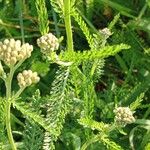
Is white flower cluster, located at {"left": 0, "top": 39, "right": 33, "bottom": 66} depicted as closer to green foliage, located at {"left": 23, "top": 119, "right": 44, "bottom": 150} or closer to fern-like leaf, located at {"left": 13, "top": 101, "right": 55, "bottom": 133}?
fern-like leaf, located at {"left": 13, "top": 101, "right": 55, "bottom": 133}

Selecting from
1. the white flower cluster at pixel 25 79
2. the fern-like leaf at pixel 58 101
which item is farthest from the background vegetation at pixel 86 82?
the white flower cluster at pixel 25 79

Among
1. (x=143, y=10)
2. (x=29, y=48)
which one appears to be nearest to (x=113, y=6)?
(x=143, y=10)

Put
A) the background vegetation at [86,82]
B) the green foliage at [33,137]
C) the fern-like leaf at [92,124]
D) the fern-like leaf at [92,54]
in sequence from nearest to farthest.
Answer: the fern-like leaf at [92,54], the fern-like leaf at [92,124], the background vegetation at [86,82], the green foliage at [33,137]

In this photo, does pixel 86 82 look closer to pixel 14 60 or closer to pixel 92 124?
pixel 92 124

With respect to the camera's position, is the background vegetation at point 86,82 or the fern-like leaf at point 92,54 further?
the background vegetation at point 86,82

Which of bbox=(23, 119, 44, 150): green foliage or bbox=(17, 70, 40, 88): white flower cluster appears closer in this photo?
bbox=(17, 70, 40, 88): white flower cluster

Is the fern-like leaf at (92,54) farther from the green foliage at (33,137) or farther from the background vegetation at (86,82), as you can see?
the green foliage at (33,137)

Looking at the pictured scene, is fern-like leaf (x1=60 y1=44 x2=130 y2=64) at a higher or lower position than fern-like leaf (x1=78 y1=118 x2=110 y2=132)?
higher

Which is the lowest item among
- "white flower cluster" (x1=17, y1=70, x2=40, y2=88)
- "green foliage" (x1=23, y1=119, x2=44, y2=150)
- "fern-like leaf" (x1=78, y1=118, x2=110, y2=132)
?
"green foliage" (x1=23, y1=119, x2=44, y2=150)

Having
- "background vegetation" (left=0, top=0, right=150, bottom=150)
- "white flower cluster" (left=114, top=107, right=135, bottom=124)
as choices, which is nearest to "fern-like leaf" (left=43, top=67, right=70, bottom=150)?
"background vegetation" (left=0, top=0, right=150, bottom=150)
